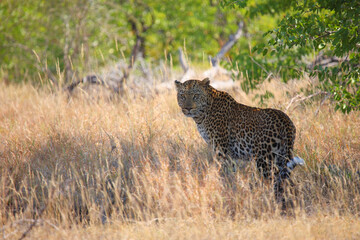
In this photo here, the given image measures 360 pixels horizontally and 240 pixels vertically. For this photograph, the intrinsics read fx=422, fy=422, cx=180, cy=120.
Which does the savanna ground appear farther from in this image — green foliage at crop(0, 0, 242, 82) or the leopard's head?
green foliage at crop(0, 0, 242, 82)

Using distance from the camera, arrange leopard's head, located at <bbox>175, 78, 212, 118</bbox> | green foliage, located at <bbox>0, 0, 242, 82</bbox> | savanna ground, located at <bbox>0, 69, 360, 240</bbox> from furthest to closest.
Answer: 1. green foliage, located at <bbox>0, 0, 242, 82</bbox>
2. leopard's head, located at <bbox>175, 78, 212, 118</bbox>
3. savanna ground, located at <bbox>0, 69, 360, 240</bbox>

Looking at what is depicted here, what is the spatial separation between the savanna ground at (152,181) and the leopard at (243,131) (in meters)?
0.23

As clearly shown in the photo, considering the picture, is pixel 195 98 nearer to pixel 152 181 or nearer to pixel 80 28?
pixel 152 181

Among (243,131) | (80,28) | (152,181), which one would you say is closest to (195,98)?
(243,131)

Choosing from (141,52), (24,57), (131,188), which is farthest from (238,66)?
(141,52)

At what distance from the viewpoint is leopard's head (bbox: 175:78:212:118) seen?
20.3 ft

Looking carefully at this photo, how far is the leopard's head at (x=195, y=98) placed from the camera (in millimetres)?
6195

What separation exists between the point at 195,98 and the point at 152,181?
60.6 inches

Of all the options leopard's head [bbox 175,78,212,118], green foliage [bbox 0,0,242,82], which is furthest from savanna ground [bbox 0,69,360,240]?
green foliage [bbox 0,0,242,82]

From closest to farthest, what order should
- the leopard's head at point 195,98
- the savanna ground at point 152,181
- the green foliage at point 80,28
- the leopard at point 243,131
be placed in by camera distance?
the savanna ground at point 152,181 → the leopard at point 243,131 → the leopard's head at point 195,98 → the green foliage at point 80,28

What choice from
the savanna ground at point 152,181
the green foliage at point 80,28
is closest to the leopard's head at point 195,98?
the savanna ground at point 152,181

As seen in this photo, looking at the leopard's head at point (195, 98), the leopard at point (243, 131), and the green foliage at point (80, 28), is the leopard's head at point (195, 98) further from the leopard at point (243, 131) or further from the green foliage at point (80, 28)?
Result: the green foliage at point (80, 28)

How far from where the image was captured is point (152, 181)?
5324 mm

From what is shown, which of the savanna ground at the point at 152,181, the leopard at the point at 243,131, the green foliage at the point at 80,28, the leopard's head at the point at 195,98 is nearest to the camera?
the savanna ground at the point at 152,181
